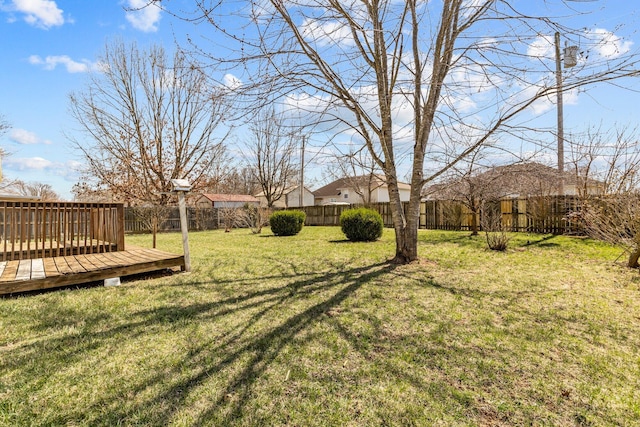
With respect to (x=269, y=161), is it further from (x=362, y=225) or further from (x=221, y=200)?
(x=362, y=225)

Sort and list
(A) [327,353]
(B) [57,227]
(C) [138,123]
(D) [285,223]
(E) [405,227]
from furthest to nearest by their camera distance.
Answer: (C) [138,123] → (D) [285,223] → (E) [405,227] → (B) [57,227] → (A) [327,353]

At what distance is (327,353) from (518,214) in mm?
12314

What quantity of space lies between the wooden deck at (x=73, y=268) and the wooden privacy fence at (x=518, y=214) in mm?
8535

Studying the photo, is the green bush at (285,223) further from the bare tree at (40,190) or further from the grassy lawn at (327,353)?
the bare tree at (40,190)

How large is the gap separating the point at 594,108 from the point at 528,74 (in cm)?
95

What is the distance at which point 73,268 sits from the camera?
179 inches

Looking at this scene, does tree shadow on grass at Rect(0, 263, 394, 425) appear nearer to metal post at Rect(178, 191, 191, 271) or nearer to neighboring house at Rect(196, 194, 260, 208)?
metal post at Rect(178, 191, 191, 271)

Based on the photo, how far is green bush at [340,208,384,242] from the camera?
9761 millimetres

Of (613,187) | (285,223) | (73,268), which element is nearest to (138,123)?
(285,223)

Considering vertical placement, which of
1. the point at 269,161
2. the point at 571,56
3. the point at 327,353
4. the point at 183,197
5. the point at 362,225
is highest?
the point at 269,161

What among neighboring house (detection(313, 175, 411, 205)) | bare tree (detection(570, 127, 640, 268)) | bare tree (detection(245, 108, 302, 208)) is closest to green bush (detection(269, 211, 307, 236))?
bare tree (detection(570, 127, 640, 268))

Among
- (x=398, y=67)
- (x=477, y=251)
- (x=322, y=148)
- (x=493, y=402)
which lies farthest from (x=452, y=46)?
(x=493, y=402)

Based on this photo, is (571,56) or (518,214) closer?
(571,56)

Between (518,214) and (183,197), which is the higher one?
(183,197)
